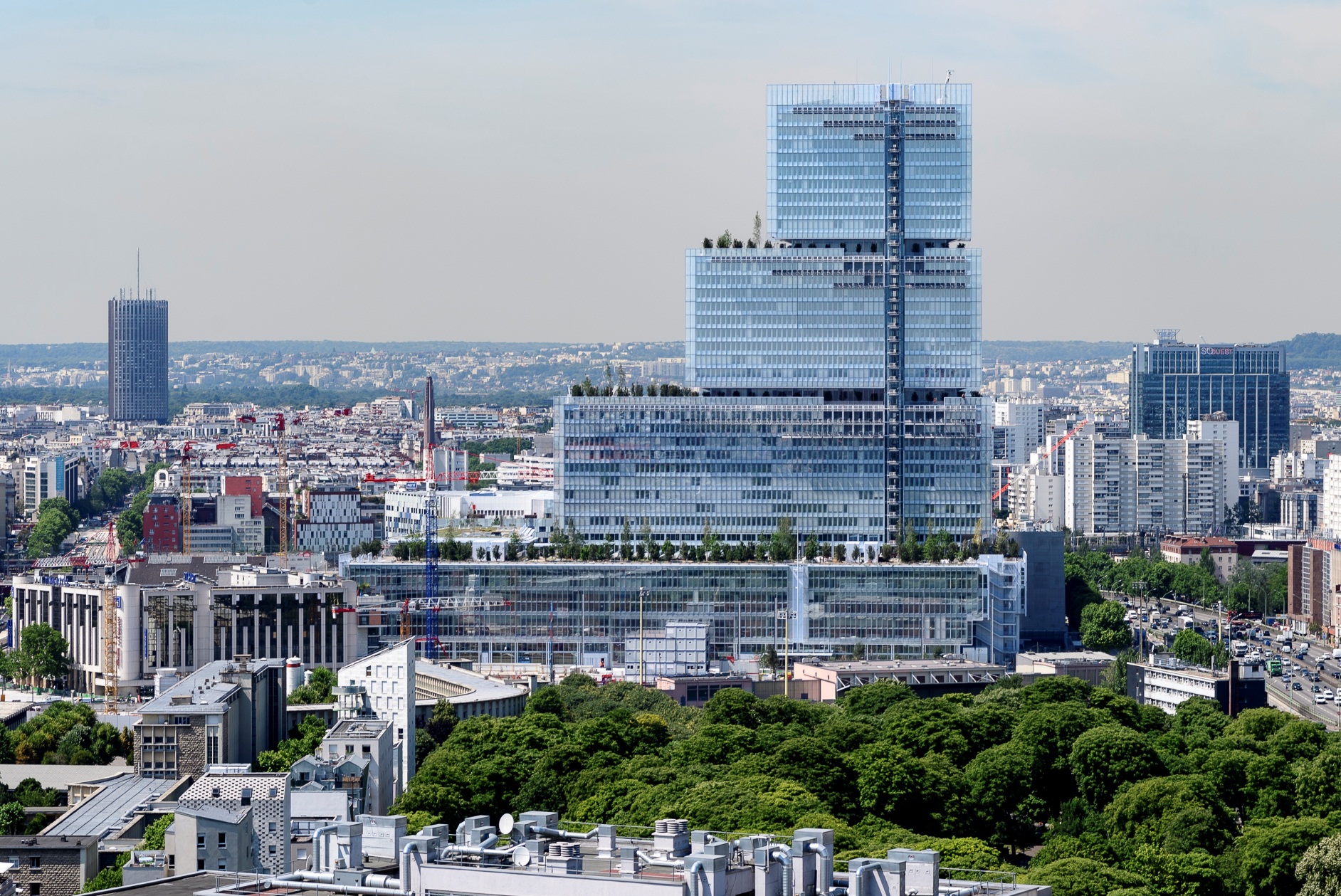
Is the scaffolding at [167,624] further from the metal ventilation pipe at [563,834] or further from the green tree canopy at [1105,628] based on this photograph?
the metal ventilation pipe at [563,834]

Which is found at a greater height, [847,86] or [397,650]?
[847,86]

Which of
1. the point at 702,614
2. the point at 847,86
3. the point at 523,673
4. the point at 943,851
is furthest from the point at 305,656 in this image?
the point at 943,851

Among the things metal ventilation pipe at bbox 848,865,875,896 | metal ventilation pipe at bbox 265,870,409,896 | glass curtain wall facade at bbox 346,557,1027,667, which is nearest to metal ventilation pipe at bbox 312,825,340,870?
metal ventilation pipe at bbox 265,870,409,896

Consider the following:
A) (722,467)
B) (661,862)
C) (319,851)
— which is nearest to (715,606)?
(722,467)

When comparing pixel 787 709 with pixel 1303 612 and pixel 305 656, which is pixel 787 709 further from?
pixel 1303 612

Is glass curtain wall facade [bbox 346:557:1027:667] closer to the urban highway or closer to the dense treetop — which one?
the urban highway

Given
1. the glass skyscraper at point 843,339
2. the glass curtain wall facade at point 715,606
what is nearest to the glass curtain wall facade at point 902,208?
the glass skyscraper at point 843,339
